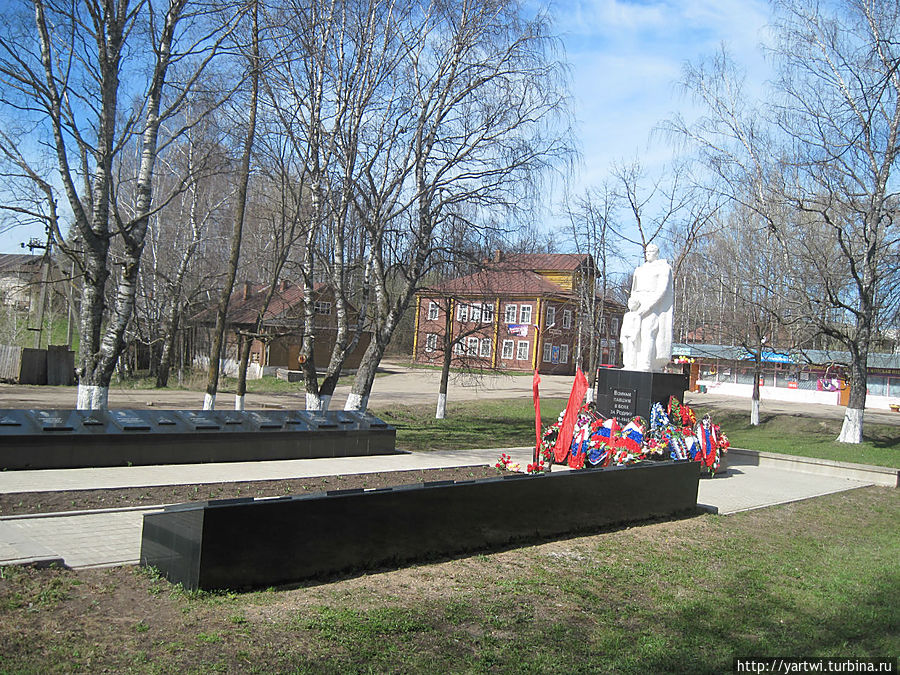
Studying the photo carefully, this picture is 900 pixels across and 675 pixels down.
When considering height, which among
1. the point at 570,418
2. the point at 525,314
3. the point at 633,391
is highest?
the point at 525,314

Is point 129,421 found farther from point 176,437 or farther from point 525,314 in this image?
point 525,314

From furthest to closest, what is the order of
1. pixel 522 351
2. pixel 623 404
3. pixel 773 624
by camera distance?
pixel 522 351 < pixel 623 404 < pixel 773 624

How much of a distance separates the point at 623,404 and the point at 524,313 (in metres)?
36.9

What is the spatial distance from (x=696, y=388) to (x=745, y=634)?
39366 millimetres

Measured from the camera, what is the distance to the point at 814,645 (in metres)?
4.88

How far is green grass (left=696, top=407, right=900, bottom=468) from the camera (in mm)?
17672

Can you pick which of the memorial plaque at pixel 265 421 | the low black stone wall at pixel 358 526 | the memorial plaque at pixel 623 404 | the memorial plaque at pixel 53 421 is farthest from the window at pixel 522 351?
the low black stone wall at pixel 358 526

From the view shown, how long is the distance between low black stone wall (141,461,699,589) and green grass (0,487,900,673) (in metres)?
0.15

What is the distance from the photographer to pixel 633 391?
1311 centimetres

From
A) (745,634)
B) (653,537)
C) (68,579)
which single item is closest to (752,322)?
(653,537)

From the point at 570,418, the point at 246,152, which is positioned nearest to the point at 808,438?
the point at 570,418

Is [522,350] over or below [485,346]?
over

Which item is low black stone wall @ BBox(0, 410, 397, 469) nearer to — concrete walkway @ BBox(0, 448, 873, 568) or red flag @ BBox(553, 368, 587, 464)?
concrete walkway @ BBox(0, 448, 873, 568)

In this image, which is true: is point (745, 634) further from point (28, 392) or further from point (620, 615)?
point (28, 392)
